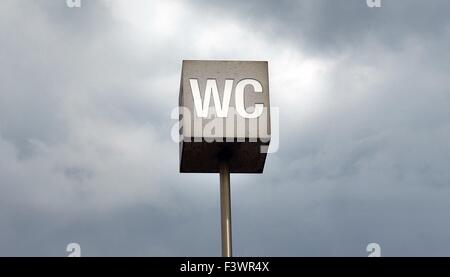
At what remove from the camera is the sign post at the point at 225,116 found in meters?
22.1

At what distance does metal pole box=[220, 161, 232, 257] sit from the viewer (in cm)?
2241

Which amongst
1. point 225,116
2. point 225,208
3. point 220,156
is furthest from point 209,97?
point 225,208

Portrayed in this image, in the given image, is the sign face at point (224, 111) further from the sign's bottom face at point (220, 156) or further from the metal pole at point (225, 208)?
the metal pole at point (225, 208)

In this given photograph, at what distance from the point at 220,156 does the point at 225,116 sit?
1.55 meters

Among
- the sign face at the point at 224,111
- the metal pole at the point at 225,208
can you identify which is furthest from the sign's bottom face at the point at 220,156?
the metal pole at the point at 225,208

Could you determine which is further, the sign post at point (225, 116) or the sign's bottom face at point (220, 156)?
the sign's bottom face at point (220, 156)

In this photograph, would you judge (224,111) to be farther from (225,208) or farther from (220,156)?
(225,208)

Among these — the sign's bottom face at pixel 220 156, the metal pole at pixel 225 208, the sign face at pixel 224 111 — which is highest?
the sign face at pixel 224 111

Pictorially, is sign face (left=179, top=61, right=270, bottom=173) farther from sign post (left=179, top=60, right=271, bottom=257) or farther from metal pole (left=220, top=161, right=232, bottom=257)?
metal pole (left=220, top=161, right=232, bottom=257)

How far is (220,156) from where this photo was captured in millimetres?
23188
